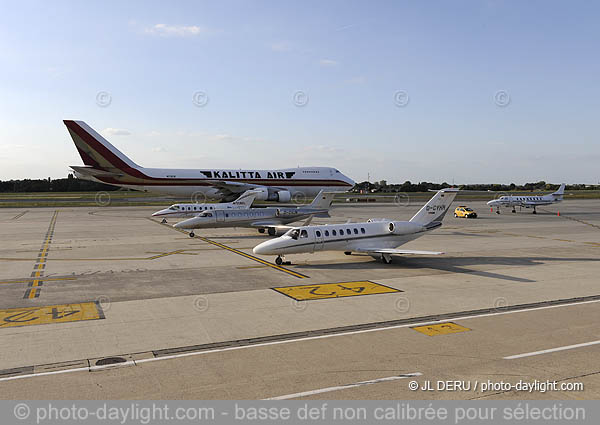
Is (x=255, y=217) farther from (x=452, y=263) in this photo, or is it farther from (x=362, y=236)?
(x=452, y=263)

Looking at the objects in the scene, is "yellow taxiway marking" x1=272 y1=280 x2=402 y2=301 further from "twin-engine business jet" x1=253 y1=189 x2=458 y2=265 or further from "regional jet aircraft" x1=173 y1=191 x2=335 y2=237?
"regional jet aircraft" x1=173 y1=191 x2=335 y2=237

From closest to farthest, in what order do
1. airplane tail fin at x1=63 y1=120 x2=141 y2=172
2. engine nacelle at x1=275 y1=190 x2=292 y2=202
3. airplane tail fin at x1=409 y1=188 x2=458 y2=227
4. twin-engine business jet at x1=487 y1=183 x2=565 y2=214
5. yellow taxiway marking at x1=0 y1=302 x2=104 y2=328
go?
yellow taxiway marking at x1=0 y1=302 x2=104 y2=328, airplane tail fin at x1=409 y1=188 x2=458 y2=227, airplane tail fin at x1=63 y1=120 x2=141 y2=172, twin-engine business jet at x1=487 y1=183 x2=565 y2=214, engine nacelle at x1=275 y1=190 x2=292 y2=202

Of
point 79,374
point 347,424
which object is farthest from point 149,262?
point 347,424

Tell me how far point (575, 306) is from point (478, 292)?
3651 millimetres

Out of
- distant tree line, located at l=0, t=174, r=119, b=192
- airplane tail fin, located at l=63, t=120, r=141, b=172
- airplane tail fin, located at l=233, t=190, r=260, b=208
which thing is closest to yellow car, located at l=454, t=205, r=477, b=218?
airplane tail fin, located at l=233, t=190, r=260, b=208

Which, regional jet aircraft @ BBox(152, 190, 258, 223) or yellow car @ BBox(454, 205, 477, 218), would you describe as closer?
regional jet aircraft @ BBox(152, 190, 258, 223)

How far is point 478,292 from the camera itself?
20281 millimetres

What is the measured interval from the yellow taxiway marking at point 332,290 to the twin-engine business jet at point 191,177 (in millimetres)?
44847

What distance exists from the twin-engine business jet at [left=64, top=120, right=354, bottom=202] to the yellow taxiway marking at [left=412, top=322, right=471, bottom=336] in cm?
5156

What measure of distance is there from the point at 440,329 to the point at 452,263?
45.4ft

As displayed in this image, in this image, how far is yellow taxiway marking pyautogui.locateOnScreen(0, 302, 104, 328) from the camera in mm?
15727

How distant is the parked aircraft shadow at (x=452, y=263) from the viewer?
2545 cm

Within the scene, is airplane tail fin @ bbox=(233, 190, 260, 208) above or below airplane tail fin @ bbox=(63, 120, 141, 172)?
below

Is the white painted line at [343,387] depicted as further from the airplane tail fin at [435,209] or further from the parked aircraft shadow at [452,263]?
the airplane tail fin at [435,209]
